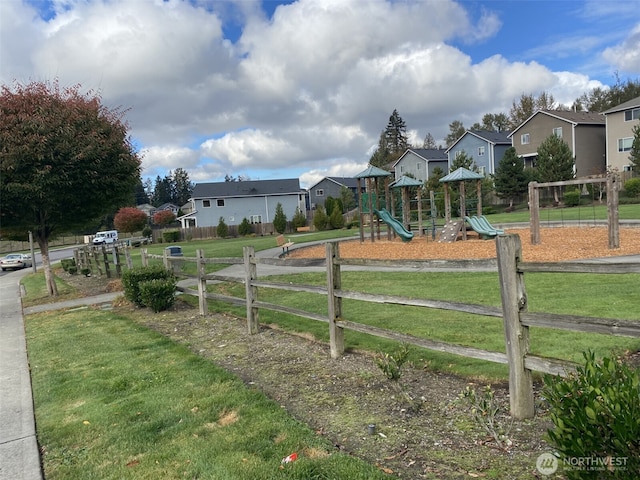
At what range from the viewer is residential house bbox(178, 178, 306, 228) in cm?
5825

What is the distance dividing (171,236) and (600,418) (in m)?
53.5

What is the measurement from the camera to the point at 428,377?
4.85 meters

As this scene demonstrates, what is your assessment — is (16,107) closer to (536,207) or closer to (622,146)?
(536,207)

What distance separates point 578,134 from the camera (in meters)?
45.8

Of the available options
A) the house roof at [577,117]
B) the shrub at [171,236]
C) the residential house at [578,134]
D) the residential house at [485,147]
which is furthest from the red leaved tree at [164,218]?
the house roof at [577,117]

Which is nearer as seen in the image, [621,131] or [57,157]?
[57,157]

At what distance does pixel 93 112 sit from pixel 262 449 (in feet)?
38.4

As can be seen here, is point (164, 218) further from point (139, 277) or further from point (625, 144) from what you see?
point (139, 277)

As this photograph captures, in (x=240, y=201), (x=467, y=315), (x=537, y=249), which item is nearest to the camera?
(x=467, y=315)

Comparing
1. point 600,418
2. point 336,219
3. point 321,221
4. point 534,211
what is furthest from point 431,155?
point 600,418

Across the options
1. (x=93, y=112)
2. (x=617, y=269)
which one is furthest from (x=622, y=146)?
(x=617, y=269)

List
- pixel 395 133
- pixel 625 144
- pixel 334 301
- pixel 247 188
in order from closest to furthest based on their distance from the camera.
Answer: pixel 334 301, pixel 625 144, pixel 247 188, pixel 395 133

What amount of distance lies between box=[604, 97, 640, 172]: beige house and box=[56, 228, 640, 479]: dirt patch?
44.0 m

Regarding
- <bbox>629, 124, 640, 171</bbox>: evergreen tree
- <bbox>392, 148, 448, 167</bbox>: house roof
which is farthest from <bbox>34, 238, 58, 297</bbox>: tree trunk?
<bbox>392, 148, 448, 167</bbox>: house roof
